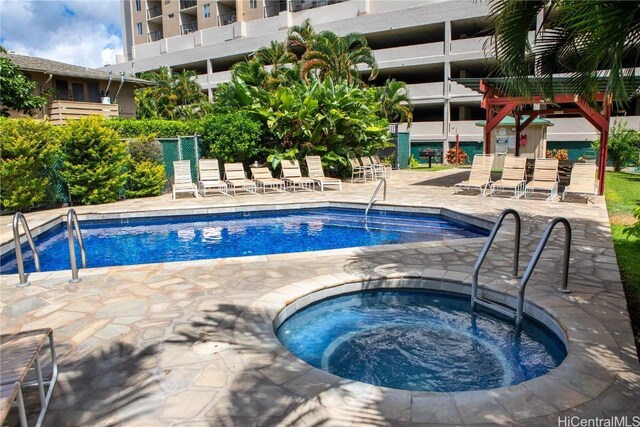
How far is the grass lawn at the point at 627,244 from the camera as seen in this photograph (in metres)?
5.30

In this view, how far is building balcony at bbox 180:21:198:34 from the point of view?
159ft

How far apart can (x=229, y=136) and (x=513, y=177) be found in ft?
31.4

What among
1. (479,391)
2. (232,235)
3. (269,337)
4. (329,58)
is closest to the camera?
(479,391)

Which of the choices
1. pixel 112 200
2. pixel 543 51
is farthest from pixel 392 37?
pixel 543 51

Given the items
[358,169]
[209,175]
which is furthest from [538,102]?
[209,175]

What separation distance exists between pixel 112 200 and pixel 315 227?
257 inches

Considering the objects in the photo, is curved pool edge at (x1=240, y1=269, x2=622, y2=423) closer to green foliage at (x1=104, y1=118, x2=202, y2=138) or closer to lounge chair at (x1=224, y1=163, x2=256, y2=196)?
lounge chair at (x1=224, y1=163, x2=256, y2=196)

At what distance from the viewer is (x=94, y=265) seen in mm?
8219

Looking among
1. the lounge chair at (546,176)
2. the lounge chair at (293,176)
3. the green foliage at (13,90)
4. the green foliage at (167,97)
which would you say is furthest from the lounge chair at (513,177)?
the green foliage at (167,97)

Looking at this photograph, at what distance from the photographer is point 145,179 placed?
14484mm

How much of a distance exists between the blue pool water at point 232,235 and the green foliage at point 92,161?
1928mm

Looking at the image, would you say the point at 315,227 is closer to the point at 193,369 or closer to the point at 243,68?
the point at 193,369

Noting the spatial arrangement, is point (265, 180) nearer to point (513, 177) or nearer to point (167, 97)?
point (513, 177)

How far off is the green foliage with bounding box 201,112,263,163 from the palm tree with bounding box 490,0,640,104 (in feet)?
36.3
